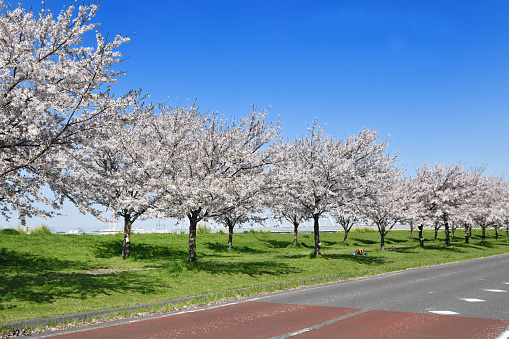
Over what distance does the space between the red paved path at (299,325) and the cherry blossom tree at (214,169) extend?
7072 mm

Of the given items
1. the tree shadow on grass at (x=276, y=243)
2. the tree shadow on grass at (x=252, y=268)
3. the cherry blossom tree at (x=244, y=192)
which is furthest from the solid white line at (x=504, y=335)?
the tree shadow on grass at (x=276, y=243)

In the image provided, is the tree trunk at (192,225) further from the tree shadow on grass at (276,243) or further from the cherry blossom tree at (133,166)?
the tree shadow on grass at (276,243)

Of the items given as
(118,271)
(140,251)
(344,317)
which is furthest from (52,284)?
(140,251)

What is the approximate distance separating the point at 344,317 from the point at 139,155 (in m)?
14.2

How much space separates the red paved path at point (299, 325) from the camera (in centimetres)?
704

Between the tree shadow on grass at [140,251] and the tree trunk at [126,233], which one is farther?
the tree shadow on grass at [140,251]

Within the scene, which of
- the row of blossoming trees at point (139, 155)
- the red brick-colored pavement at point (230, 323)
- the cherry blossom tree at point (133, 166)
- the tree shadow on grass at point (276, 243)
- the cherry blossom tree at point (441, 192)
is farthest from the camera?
the cherry blossom tree at point (441, 192)

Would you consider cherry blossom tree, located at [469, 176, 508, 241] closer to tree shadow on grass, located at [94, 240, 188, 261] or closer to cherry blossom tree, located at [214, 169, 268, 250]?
tree shadow on grass, located at [94, 240, 188, 261]

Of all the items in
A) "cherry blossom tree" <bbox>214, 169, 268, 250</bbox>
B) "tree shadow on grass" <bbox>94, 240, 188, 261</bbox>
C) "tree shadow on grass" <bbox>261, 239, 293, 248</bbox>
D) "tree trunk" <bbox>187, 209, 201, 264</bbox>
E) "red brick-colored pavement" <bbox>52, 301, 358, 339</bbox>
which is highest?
"cherry blossom tree" <bbox>214, 169, 268, 250</bbox>

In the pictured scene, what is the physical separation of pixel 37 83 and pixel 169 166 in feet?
29.6

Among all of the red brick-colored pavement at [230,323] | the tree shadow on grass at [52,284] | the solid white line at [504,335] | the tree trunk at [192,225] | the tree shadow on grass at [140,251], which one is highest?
the tree trunk at [192,225]

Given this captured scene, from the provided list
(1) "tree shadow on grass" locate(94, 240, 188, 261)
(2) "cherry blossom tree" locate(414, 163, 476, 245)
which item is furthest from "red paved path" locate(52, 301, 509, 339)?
(2) "cherry blossom tree" locate(414, 163, 476, 245)

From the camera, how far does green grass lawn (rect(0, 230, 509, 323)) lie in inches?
416

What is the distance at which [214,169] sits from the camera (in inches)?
725
